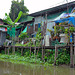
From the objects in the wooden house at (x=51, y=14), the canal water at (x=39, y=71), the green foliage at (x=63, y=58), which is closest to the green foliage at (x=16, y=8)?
the wooden house at (x=51, y=14)

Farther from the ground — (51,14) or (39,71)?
(51,14)

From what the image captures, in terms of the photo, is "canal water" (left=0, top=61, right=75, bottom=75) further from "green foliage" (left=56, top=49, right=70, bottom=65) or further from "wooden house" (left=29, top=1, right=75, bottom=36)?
"wooden house" (left=29, top=1, right=75, bottom=36)

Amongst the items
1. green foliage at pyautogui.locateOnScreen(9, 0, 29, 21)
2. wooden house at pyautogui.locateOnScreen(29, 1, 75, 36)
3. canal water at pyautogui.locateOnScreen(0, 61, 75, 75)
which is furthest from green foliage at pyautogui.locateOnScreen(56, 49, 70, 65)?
green foliage at pyautogui.locateOnScreen(9, 0, 29, 21)

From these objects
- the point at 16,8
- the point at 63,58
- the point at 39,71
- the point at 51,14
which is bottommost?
the point at 39,71

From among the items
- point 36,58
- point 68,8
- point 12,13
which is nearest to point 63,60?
point 36,58

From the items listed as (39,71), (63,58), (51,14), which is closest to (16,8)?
(51,14)

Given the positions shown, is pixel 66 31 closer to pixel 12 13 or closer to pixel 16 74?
pixel 16 74

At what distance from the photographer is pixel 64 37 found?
1057cm

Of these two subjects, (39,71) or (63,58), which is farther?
(63,58)

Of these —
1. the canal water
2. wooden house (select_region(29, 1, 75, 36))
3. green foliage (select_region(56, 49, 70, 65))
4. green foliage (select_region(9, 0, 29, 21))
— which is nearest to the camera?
the canal water

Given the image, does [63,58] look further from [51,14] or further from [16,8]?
[16,8]

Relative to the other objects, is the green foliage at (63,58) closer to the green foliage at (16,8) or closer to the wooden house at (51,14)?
the wooden house at (51,14)

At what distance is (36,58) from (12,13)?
54.3 feet

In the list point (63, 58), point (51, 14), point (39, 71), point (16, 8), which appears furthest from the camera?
point (16, 8)
